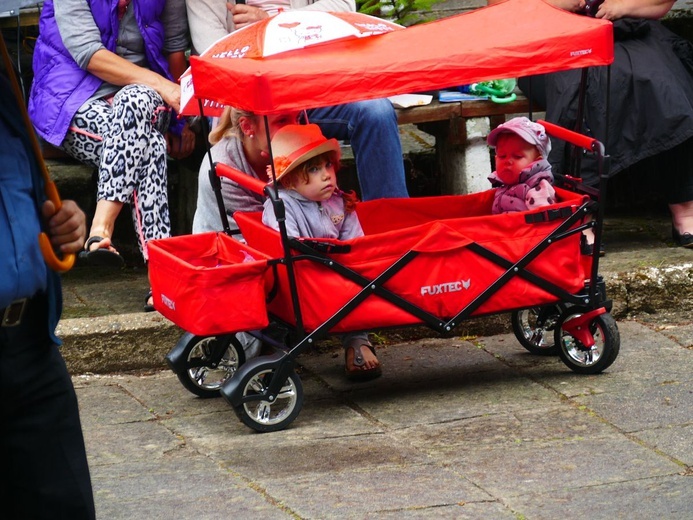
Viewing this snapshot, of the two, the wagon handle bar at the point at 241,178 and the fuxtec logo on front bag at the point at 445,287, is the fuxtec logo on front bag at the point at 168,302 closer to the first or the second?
the wagon handle bar at the point at 241,178

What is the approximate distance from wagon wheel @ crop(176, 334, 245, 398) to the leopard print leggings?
2.30ft

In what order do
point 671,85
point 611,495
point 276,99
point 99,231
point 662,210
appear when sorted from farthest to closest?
point 662,210 < point 671,85 < point 99,231 < point 276,99 < point 611,495

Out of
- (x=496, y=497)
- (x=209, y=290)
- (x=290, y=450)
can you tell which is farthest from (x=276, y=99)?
(x=496, y=497)

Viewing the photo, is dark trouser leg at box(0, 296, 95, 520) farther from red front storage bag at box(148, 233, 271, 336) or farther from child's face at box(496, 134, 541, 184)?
child's face at box(496, 134, 541, 184)

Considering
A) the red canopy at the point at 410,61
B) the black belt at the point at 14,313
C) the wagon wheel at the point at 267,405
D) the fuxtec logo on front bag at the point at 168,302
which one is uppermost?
the red canopy at the point at 410,61

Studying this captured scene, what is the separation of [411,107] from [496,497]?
8.08ft

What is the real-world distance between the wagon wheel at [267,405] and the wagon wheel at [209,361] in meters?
0.29

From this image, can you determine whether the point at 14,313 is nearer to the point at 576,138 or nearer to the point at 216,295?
the point at 216,295

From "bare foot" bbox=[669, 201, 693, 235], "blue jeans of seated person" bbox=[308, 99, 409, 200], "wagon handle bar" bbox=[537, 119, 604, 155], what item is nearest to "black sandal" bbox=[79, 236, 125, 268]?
"blue jeans of seated person" bbox=[308, 99, 409, 200]

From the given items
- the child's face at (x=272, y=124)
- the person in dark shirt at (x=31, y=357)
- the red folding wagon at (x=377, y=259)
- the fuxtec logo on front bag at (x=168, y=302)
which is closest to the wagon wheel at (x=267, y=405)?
the red folding wagon at (x=377, y=259)

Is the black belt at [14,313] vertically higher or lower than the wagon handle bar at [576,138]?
higher

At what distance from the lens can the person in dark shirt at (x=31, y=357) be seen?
2.61 metres

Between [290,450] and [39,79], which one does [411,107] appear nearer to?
[39,79]

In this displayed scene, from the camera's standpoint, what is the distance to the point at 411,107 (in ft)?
19.0
